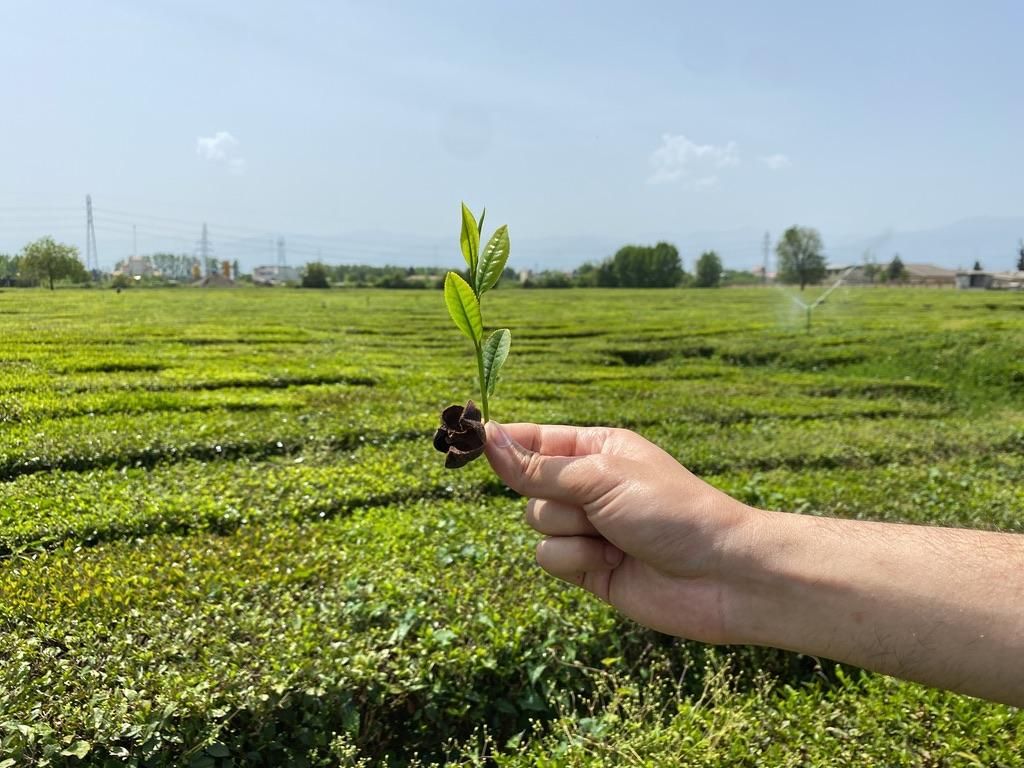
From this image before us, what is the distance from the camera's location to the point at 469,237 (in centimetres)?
155

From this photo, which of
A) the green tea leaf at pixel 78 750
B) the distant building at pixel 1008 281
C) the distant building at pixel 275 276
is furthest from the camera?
the distant building at pixel 1008 281

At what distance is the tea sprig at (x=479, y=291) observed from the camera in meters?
1.55

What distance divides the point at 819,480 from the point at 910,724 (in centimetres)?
312

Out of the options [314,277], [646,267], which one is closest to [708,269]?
[646,267]

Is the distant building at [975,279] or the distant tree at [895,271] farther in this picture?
the distant tree at [895,271]

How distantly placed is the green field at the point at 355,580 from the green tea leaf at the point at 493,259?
1769mm

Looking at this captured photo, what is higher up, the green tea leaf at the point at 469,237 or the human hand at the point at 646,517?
the green tea leaf at the point at 469,237

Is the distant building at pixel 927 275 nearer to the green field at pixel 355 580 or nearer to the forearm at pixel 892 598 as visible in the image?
the green field at pixel 355 580

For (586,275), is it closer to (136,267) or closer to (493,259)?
(136,267)

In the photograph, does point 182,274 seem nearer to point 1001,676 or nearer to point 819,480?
point 819,480

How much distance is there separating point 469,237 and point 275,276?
39808mm

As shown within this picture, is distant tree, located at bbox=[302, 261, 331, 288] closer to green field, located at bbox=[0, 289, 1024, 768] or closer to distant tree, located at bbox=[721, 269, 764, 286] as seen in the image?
green field, located at bbox=[0, 289, 1024, 768]

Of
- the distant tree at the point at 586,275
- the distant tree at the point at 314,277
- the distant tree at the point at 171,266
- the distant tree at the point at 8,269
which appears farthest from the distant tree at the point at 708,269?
the distant tree at the point at 8,269

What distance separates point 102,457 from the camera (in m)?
4.76
